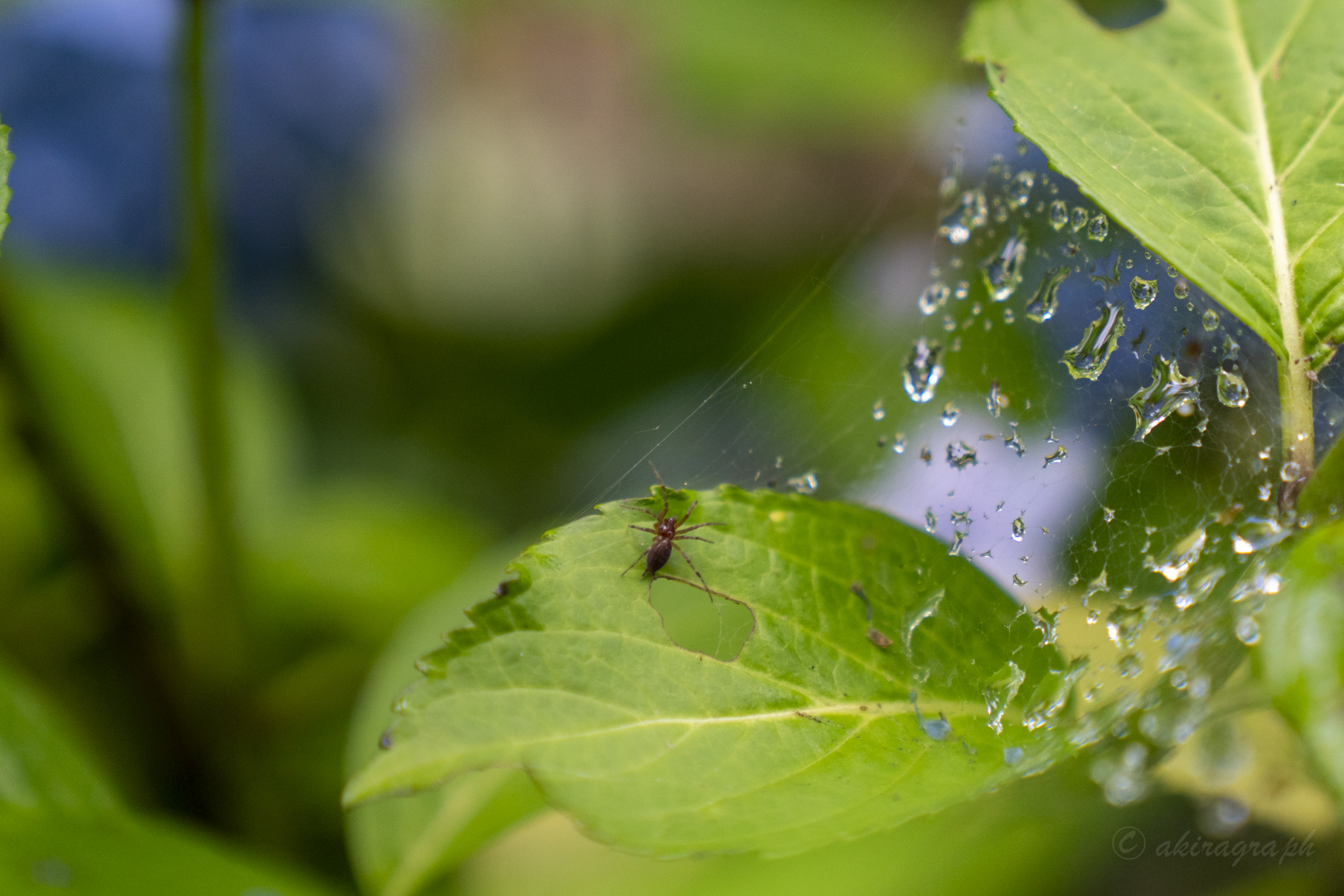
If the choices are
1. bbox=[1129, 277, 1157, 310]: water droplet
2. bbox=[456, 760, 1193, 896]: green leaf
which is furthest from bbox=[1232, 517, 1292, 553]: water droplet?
bbox=[456, 760, 1193, 896]: green leaf

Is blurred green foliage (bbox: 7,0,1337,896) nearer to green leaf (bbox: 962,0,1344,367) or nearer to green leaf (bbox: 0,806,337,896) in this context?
green leaf (bbox: 0,806,337,896)

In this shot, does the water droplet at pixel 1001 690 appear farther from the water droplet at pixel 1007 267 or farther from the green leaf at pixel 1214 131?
the water droplet at pixel 1007 267

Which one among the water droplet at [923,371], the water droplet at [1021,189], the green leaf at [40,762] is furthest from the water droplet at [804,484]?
the green leaf at [40,762]

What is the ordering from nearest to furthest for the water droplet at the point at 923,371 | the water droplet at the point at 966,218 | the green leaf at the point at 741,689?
1. the green leaf at the point at 741,689
2. the water droplet at the point at 923,371
3. the water droplet at the point at 966,218

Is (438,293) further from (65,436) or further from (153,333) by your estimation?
(65,436)

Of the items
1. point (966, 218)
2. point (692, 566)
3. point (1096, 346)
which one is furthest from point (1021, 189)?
A: point (692, 566)

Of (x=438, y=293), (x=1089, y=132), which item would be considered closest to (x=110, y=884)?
(x=1089, y=132)
